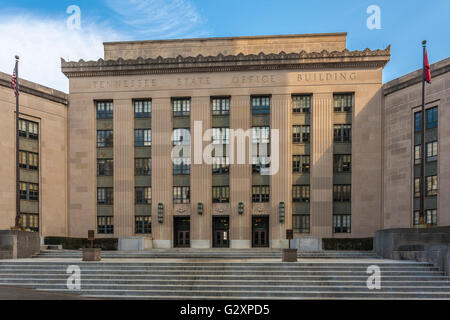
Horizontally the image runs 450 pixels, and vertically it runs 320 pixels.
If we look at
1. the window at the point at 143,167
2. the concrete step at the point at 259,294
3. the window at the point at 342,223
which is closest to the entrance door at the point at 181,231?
the window at the point at 143,167

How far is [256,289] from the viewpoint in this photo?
738 inches

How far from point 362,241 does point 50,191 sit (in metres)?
30.9

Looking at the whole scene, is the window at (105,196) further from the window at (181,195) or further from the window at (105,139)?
the window at (181,195)

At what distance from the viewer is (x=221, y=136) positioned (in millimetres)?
40375

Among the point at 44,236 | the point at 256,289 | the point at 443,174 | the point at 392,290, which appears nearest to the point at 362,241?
the point at 443,174

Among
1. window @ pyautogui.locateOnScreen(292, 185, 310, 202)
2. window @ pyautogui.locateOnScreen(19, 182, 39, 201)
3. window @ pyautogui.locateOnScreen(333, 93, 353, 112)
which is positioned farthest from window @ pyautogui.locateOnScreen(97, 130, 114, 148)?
window @ pyautogui.locateOnScreen(333, 93, 353, 112)

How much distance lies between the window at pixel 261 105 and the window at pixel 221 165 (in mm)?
5927

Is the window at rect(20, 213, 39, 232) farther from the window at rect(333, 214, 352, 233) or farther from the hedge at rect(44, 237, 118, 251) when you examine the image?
the window at rect(333, 214, 352, 233)

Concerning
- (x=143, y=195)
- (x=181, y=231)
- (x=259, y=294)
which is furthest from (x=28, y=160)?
(x=259, y=294)

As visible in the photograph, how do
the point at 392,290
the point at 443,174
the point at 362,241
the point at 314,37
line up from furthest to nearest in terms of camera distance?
the point at 314,37 < the point at 362,241 < the point at 443,174 < the point at 392,290

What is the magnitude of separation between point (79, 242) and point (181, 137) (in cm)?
1454

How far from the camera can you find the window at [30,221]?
121 ft
